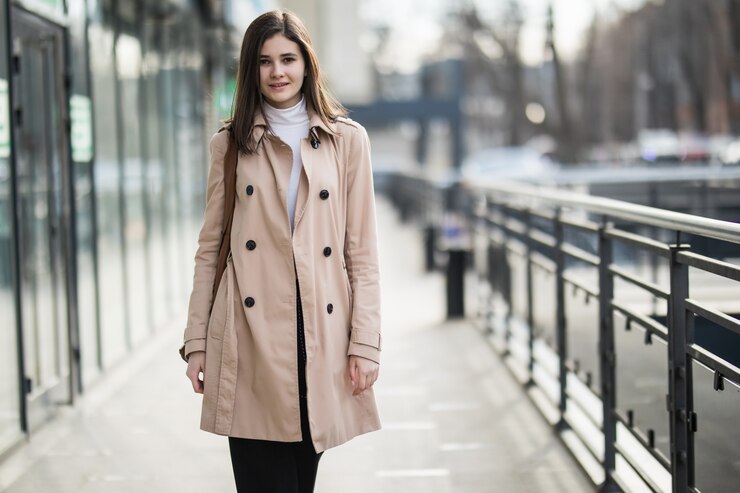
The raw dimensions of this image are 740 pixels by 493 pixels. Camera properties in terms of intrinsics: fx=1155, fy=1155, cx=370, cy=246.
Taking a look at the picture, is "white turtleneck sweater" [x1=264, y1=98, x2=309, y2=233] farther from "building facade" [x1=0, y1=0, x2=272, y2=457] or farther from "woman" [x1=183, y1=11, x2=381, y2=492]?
"building facade" [x1=0, y1=0, x2=272, y2=457]

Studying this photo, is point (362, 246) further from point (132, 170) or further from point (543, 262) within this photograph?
point (132, 170)

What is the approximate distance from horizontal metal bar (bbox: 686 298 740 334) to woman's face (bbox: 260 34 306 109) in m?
1.44

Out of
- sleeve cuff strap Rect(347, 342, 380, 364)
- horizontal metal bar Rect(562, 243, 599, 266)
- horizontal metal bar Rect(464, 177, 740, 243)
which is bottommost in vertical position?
sleeve cuff strap Rect(347, 342, 380, 364)

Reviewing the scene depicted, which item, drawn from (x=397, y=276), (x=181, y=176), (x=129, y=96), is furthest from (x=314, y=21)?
(x=129, y=96)

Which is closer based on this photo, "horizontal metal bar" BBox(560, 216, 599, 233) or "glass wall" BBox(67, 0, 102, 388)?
"horizontal metal bar" BBox(560, 216, 599, 233)

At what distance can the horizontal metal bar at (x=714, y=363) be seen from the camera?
135 inches

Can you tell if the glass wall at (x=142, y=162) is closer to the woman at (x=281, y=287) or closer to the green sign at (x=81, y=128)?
the green sign at (x=81, y=128)

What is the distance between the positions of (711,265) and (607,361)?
151 cm

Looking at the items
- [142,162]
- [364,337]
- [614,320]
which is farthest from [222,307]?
[142,162]

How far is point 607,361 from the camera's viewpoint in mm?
5039

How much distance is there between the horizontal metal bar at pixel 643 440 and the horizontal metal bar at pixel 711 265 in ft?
2.66

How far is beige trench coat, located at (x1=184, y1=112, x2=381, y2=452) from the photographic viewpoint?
125 inches

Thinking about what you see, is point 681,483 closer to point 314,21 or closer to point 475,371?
point 475,371

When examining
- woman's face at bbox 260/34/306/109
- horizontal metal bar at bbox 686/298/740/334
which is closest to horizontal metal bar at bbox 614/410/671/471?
horizontal metal bar at bbox 686/298/740/334
